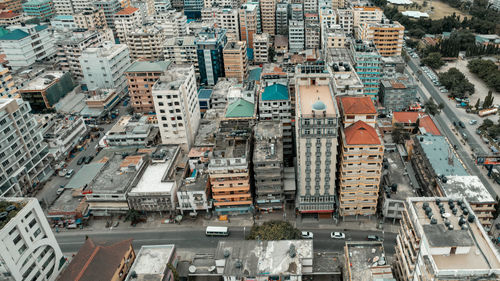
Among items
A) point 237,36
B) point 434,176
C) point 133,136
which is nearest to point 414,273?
point 434,176

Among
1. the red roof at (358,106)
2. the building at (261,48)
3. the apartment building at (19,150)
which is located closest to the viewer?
the red roof at (358,106)

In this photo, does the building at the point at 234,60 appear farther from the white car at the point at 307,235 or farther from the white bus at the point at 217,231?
the white car at the point at 307,235

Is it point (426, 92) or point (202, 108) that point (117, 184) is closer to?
point (202, 108)

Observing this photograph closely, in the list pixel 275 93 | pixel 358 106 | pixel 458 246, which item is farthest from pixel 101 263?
pixel 358 106

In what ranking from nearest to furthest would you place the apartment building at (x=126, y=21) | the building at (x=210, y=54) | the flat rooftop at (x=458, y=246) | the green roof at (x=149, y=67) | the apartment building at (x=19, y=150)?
the flat rooftop at (x=458, y=246)
the apartment building at (x=19, y=150)
the green roof at (x=149, y=67)
the building at (x=210, y=54)
the apartment building at (x=126, y=21)

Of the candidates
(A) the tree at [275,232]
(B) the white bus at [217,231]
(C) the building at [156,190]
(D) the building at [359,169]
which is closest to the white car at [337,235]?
(D) the building at [359,169]

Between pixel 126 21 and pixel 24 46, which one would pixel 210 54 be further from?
pixel 24 46

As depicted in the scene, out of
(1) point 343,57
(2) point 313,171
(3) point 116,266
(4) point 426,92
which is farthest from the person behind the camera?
(4) point 426,92

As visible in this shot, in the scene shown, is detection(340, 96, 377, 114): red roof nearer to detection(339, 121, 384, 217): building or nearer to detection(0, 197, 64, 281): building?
detection(339, 121, 384, 217): building

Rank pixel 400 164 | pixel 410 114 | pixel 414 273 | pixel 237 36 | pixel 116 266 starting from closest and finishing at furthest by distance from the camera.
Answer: pixel 414 273
pixel 116 266
pixel 400 164
pixel 410 114
pixel 237 36
